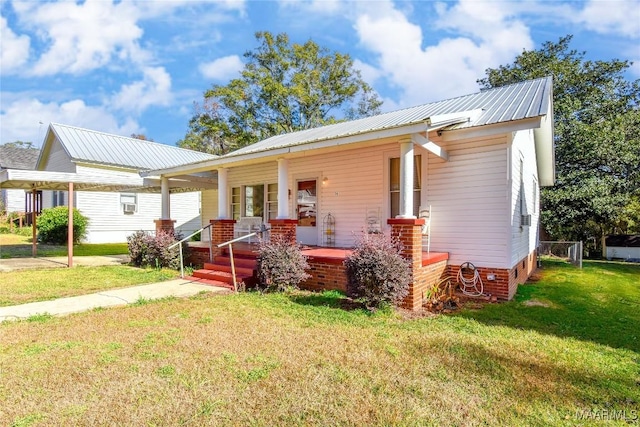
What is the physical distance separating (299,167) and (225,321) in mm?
5943

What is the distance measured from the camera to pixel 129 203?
19.0m

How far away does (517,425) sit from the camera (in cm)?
271

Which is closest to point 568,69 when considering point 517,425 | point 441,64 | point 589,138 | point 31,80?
point 589,138

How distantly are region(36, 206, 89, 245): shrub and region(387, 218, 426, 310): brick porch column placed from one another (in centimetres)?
1651

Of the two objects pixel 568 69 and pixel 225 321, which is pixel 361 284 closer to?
pixel 225 321

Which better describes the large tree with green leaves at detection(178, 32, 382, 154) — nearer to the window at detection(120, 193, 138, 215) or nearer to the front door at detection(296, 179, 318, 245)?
the window at detection(120, 193, 138, 215)

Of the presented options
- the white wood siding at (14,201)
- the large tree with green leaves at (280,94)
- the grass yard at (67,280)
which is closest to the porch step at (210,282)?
the grass yard at (67,280)

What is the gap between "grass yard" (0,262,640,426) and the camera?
284 cm

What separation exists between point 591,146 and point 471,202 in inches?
547

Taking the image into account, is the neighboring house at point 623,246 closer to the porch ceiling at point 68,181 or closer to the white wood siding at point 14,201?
the porch ceiling at point 68,181

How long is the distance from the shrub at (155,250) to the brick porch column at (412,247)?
Result: 6.76 m

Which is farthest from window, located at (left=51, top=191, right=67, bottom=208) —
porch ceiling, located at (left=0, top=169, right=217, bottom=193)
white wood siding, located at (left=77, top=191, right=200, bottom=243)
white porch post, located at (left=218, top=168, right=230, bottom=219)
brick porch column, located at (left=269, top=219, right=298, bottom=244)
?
brick porch column, located at (left=269, top=219, right=298, bottom=244)

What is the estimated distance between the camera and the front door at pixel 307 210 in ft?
32.8

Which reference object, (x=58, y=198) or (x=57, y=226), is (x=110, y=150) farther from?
(x=57, y=226)
